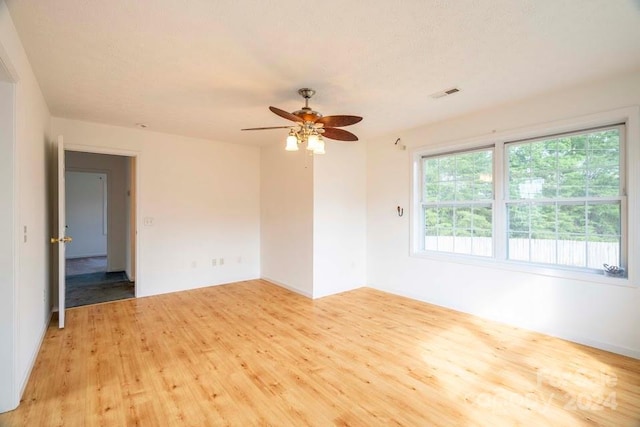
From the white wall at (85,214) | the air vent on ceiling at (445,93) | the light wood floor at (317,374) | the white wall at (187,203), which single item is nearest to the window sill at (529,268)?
the light wood floor at (317,374)

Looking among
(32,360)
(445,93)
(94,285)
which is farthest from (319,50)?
(94,285)

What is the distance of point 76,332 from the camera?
3.25 metres

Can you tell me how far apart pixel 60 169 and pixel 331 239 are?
134 inches

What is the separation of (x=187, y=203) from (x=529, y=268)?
4.77 metres

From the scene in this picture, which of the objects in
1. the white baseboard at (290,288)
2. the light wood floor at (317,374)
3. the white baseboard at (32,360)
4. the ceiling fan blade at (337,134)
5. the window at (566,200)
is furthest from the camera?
the white baseboard at (290,288)

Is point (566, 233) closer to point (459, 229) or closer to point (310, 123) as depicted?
point (459, 229)

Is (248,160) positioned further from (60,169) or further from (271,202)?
(60,169)

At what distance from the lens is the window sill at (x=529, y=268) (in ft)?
9.18

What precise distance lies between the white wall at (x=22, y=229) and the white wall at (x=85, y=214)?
6.09 m

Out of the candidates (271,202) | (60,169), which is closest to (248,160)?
(271,202)

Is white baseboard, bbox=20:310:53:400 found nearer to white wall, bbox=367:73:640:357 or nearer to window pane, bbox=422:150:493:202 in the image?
white wall, bbox=367:73:640:357

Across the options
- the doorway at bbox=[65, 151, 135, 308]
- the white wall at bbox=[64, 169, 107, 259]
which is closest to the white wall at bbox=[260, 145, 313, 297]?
the doorway at bbox=[65, 151, 135, 308]

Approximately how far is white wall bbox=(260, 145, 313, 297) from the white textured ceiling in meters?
1.51

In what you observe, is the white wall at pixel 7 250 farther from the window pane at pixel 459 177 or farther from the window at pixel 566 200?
the window at pixel 566 200
